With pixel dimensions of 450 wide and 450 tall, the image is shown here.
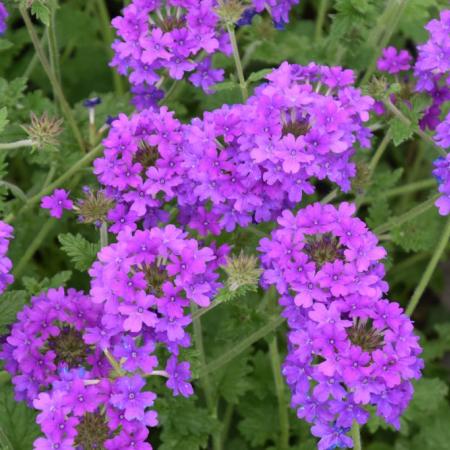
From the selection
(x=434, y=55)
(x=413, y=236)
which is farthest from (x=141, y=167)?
(x=413, y=236)

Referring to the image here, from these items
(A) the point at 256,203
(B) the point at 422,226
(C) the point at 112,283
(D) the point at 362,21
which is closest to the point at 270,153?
(A) the point at 256,203

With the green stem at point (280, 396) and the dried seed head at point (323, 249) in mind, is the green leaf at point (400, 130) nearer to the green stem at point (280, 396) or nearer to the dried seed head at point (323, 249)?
the dried seed head at point (323, 249)

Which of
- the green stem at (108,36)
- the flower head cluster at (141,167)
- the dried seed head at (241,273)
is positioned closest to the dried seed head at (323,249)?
the dried seed head at (241,273)

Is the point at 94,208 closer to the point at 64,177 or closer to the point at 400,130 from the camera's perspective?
the point at 64,177

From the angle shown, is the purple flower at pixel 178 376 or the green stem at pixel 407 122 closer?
the purple flower at pixel 178 376

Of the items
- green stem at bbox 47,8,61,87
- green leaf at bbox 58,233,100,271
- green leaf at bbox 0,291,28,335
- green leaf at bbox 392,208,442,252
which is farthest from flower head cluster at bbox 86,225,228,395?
green stem at bbox 47,8,61,87

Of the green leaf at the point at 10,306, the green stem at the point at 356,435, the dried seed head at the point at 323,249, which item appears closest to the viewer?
the dried seed head at the point at 323,249

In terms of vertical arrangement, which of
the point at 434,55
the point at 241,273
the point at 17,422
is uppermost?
the point at 434,55
